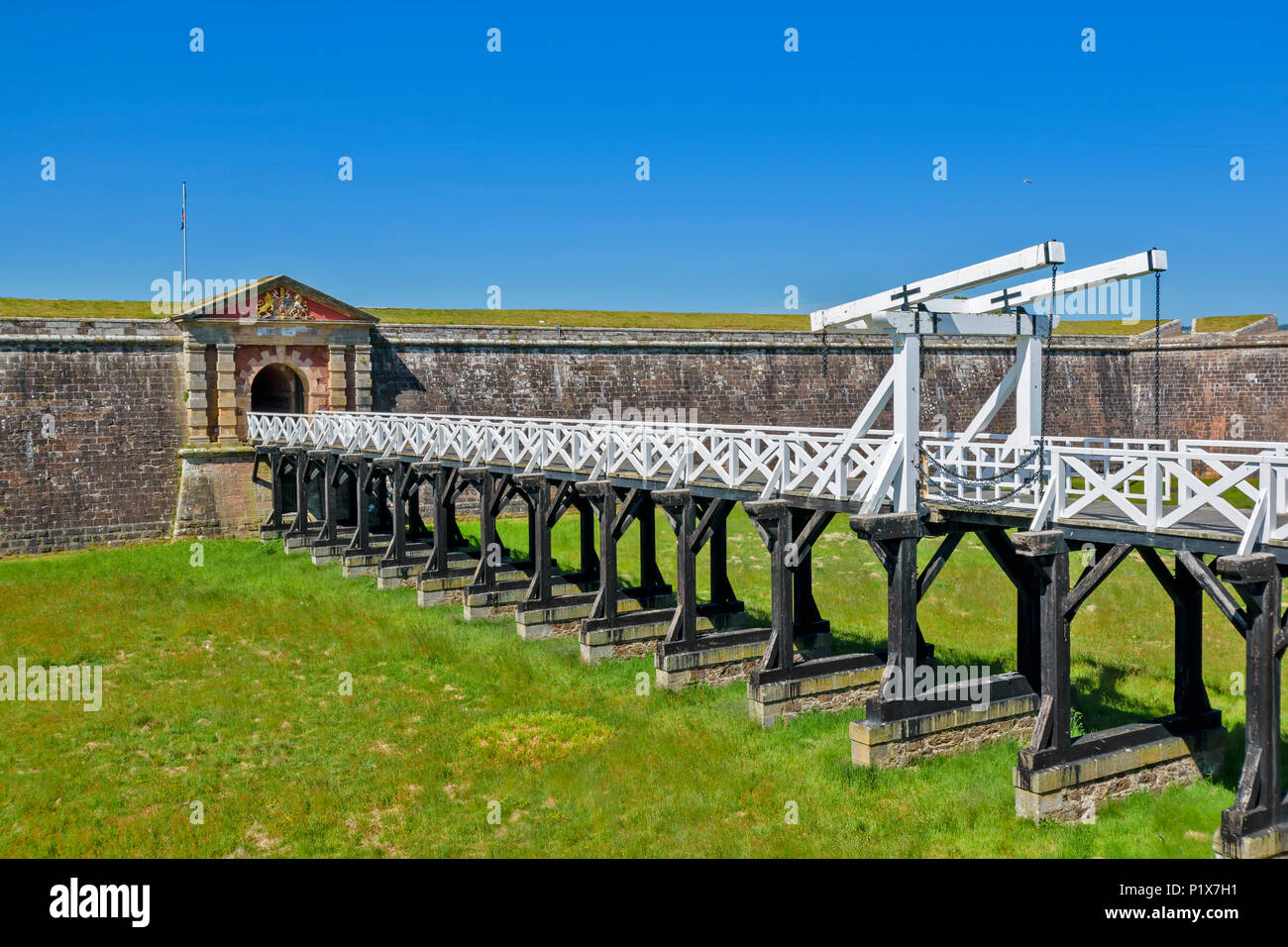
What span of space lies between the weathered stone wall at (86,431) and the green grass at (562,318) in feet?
6.35

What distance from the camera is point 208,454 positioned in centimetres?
2158

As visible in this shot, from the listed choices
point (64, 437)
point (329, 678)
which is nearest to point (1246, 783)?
point (329, 678)

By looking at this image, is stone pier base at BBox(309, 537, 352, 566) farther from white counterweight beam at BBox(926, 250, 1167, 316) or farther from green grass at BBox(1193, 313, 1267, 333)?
green grass at BBox(1193, 313, 1267, 333)

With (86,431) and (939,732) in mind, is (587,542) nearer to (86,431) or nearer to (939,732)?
(939,732)

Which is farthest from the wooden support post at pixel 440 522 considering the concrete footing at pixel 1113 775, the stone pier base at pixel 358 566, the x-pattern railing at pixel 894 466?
the concrete footing at pixel 1113 775

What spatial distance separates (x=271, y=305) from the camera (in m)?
21.9

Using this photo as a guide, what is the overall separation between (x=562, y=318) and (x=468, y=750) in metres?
21.1

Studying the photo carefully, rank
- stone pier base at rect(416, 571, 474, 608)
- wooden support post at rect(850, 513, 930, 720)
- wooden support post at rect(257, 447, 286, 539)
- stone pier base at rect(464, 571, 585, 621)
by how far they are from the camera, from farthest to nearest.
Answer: wooden support post at rect(257, 447, 286, 539), stone pier base at rect(416, 571, 474, 608), stone pier base at rect(464, 571, 585, 621), wooden support post at rect(850, 513, 930, 720)

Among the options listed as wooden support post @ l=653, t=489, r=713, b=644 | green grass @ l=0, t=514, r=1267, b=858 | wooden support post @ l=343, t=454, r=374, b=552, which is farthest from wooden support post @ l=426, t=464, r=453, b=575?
wooden support post @ l=653, t=489, r=713, b=644

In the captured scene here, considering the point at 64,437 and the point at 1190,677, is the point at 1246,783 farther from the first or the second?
the point at 64,437

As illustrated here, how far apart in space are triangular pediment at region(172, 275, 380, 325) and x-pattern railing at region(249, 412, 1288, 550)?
175 inches

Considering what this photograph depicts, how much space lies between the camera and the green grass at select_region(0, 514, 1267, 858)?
8.00 metres

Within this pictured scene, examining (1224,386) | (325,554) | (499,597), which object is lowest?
(499,597)

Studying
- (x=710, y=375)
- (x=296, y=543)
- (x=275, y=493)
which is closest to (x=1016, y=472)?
(x=296, y=543)
